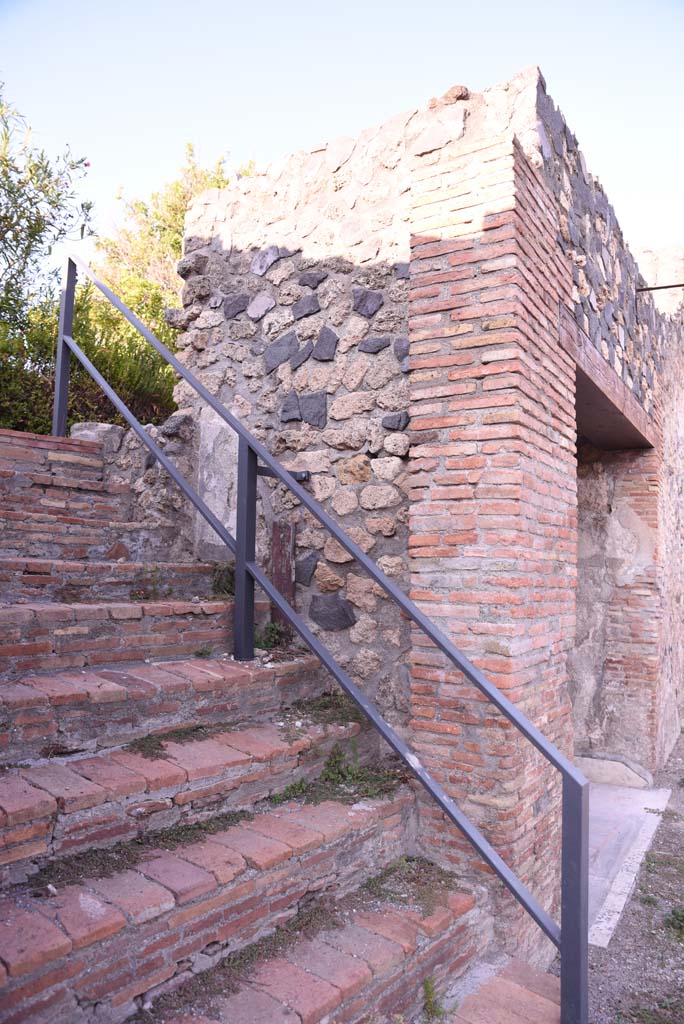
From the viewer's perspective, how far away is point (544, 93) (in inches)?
119

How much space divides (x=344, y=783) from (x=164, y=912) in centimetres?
107

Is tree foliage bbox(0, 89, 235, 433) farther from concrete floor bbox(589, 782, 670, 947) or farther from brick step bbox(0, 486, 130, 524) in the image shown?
concrete floor bbox(589, 782, 670, 947)

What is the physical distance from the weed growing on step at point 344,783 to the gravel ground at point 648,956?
110cm

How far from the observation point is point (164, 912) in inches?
65.5

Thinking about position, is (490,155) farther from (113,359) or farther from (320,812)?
(113,359)

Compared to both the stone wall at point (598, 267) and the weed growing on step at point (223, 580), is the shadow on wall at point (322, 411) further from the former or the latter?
the stone wall at point (598, 267)

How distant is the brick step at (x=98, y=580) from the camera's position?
8.46 ft

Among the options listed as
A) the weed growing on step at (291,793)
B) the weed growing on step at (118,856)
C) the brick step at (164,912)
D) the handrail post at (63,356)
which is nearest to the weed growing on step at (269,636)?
the weed growing on step at (291,793)

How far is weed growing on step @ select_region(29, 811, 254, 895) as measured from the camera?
1679 millimetres

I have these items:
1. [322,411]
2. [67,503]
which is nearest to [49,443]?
[67,503]

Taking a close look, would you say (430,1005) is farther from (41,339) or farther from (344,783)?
(41,339)

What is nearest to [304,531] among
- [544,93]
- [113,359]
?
[544,93]

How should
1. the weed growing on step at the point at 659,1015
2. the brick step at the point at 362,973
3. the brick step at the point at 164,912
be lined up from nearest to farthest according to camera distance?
the brick step at the point at 164,912
the brick step at the point at 362,973
the weed growing on step at the point at 659,1015

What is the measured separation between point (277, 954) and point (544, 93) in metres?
3.34
